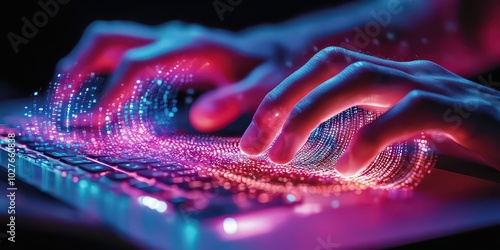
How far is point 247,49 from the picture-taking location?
155 centimetres

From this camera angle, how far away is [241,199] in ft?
1.41

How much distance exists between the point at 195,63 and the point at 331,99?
854 millimetres

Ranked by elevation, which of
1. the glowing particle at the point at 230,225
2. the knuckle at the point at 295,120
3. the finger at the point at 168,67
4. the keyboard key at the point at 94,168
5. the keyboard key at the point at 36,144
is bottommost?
the glowing particle at the point at 230,225

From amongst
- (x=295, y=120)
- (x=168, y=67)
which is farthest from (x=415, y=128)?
(x=168, y=67)

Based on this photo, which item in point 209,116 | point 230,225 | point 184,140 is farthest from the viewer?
point 209,116

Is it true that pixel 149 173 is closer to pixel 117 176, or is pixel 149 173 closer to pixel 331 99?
pixel 117 176

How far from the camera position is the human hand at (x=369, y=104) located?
0.67 meters

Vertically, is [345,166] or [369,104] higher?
[369,104]
